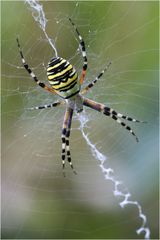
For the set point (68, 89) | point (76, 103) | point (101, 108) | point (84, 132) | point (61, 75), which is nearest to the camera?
point (61, 75)

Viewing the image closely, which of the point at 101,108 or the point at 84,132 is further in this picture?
the point at 84,132

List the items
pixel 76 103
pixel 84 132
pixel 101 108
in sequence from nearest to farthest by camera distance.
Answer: pixel 76 103 < pixel 101 108 < pixel 84 132

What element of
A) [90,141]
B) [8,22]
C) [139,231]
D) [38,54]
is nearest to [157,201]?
[139,231]

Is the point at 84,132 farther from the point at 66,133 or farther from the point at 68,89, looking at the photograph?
the point at 68,89

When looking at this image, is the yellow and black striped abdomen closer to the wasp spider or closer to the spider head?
the wasp spider

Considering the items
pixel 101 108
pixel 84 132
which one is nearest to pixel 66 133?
pixel 84 132

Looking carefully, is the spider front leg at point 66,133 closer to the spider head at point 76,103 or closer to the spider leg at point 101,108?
the spider head at point 76,103

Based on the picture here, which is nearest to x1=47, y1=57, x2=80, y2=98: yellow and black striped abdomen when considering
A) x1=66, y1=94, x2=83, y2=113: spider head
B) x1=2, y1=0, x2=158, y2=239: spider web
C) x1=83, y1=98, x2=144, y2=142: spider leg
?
x1=2, y1=0, x2=158, y2=239: spider web
